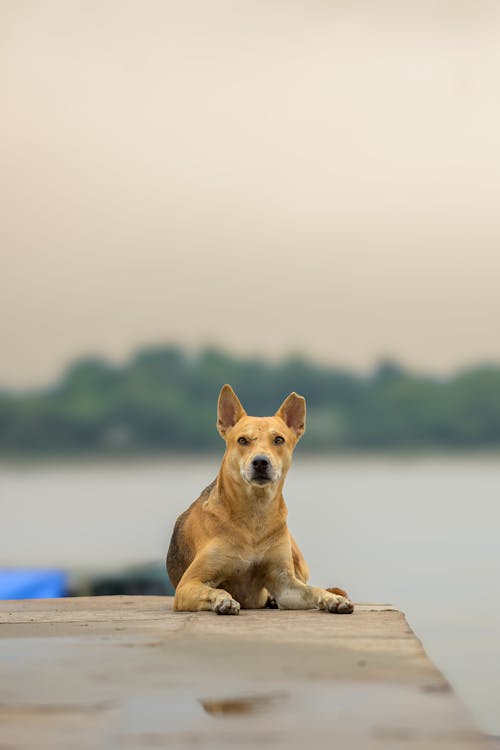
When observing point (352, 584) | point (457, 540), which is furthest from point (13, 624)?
point (457, 540)

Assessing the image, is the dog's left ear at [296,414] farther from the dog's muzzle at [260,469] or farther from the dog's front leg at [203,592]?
the dog's front leg at [203,592]

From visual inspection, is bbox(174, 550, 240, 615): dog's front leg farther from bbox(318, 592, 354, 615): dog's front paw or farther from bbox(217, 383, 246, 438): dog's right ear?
bbox(217, 383, 246, 438): dog's right ear

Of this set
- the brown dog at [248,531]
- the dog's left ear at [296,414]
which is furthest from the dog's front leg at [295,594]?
the dog's left ear at [296,414]

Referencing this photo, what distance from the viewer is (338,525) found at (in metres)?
45.9

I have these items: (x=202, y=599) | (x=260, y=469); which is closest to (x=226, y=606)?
(x=202, y=599)

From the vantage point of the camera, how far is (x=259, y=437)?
6.62m

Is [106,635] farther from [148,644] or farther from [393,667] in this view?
[393,667]

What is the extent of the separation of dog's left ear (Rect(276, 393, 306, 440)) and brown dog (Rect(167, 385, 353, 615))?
64 mm

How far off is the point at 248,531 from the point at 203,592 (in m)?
0.50

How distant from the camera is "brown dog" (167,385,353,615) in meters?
6.50

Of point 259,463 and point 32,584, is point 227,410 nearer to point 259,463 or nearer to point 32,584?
point 259,463

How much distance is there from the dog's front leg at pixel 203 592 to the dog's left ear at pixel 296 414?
96 centimetres

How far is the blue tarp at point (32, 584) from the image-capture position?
16377mm

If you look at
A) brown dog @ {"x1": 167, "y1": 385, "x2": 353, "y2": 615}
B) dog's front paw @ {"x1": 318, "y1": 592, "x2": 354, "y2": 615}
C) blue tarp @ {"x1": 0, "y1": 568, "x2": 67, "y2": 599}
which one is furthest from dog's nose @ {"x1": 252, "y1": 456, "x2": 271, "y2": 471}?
blue tarp @ {"x1": 0, "y1": 568, "x2": 67, "y2": 599}
